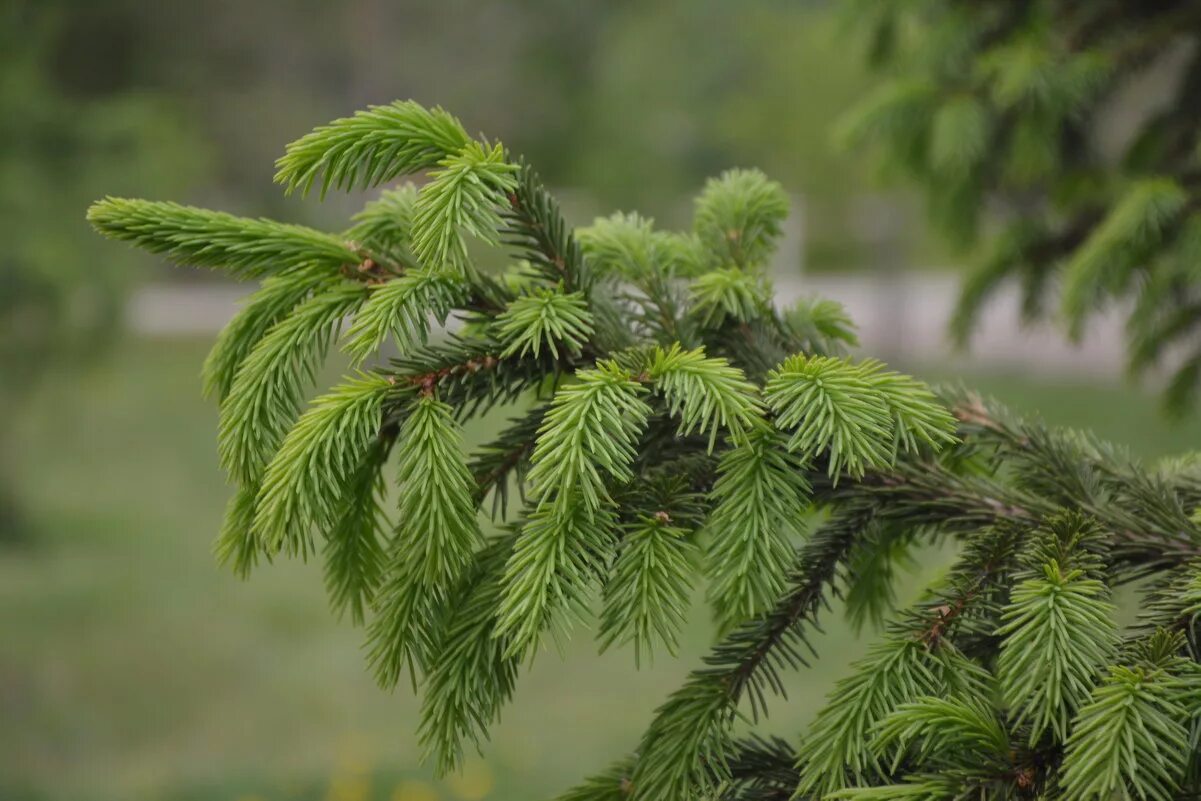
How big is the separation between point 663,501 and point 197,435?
13.7 m

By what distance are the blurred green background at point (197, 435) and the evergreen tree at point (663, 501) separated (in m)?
0.97

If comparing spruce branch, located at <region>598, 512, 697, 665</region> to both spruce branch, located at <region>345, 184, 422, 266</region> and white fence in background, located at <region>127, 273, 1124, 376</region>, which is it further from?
white fence in background, located at <region>127, 273, 1124, 376</region>

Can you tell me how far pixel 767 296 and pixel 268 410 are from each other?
0.61 metres

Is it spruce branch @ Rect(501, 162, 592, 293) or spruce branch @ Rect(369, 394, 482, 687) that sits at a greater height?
spruce branch @ Rect(501, 162, 592, 293)

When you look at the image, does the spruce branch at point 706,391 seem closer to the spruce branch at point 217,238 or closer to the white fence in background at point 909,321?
the spruce branch at point 217,238

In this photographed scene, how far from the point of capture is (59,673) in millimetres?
7242

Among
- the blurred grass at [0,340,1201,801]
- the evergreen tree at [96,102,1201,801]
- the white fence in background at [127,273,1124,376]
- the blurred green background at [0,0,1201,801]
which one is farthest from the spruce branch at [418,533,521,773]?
the white fence in background at [127,273,1124,376]

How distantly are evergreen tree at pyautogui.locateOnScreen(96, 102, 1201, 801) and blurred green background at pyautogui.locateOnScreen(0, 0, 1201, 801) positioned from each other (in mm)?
969

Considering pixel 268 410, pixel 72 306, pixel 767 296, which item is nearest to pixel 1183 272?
pixel 767 296

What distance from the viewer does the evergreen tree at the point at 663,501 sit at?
3.53ft

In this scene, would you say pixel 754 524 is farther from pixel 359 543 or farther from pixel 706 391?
pixel 359 543

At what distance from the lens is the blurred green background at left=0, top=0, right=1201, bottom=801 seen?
20.4ft

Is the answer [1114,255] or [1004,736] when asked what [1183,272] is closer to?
Result: [1114,255]

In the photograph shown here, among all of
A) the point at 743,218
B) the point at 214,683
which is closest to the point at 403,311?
the point at 743,218
